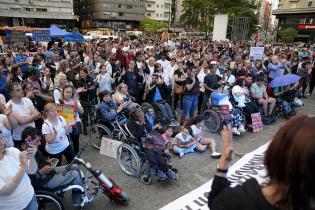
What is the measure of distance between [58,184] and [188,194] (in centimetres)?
201

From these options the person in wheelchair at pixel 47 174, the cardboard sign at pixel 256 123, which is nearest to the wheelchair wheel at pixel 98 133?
the person in wheelchair at pixel 47 174

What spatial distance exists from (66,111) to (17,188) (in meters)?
2.31

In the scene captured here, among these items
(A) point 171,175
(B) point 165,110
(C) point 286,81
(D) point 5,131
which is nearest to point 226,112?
(B) point 165,110

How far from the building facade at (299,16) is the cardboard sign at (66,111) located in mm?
55635

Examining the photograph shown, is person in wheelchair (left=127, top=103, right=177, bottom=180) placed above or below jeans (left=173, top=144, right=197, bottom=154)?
above

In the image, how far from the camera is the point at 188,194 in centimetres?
421

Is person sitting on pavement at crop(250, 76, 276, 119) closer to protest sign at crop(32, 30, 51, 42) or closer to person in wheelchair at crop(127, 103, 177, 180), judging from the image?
person in wheelchair at crop(127, 103, 177, 180)

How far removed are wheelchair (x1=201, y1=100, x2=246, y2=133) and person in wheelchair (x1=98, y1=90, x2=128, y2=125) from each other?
2364 mm

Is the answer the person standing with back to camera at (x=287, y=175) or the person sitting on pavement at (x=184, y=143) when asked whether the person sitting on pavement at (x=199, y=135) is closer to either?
the person sitting on pavement at (x=184, y=143)

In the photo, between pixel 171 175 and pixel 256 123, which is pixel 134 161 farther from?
pixel 256 123

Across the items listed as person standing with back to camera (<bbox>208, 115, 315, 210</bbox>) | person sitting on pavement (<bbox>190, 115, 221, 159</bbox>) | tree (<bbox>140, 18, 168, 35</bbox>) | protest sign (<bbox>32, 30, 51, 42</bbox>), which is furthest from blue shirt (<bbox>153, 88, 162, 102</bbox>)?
tree (<bbox>140, 18, 168, 35</bbox>)

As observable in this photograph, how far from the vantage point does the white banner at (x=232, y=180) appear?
12.8 ft

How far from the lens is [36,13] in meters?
54.2

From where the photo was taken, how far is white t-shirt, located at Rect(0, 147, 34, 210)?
2.75 m
